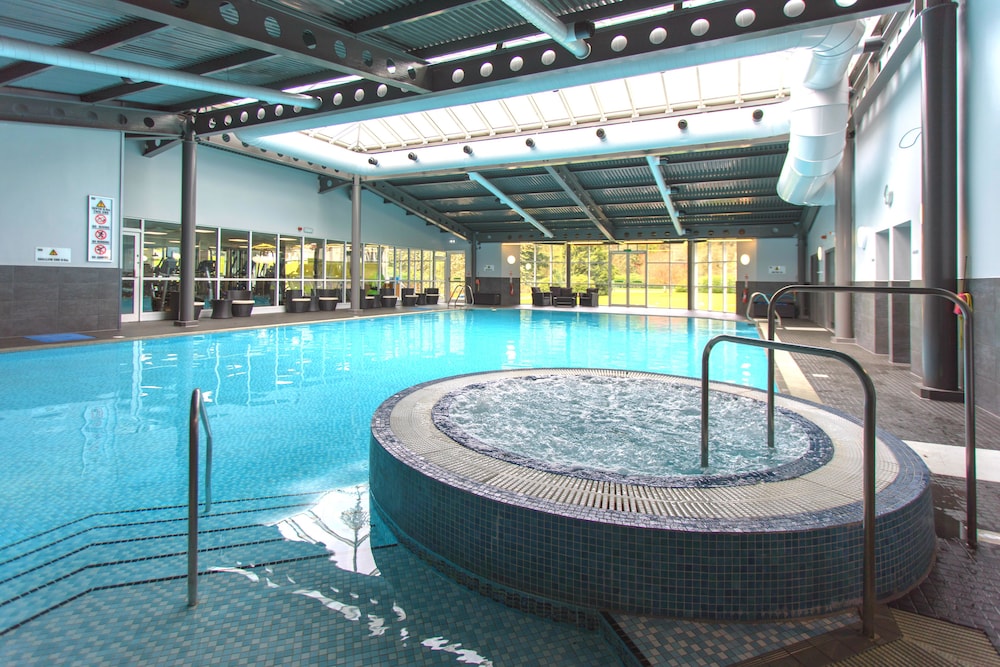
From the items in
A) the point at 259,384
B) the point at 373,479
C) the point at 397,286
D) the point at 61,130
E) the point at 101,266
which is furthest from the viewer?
the point at 397,286

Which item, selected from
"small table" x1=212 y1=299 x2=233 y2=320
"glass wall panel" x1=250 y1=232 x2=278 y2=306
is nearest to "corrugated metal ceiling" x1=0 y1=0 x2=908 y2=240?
"glass wall panel" x1=250 y1=232 x2=278 y2=306

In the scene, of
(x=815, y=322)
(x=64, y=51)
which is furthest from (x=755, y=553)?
(x=815, y=322)

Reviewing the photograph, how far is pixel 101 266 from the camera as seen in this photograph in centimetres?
991

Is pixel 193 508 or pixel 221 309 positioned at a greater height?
pixel 221 309

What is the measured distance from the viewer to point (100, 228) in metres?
9.80

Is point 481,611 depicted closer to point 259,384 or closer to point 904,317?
point 259,384

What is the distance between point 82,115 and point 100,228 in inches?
75.1

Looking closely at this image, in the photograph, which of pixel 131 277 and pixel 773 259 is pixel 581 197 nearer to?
pixel 773 259

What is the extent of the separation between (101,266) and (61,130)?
2333 millimetres

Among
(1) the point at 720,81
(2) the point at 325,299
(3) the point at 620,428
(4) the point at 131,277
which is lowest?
(3) the point at 620,428

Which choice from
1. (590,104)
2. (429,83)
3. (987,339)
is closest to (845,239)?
(987,339)

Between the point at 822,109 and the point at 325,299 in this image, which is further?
the point at 325,299

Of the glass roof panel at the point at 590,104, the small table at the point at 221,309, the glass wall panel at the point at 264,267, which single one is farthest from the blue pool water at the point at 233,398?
the glass roof panel at the point at 590,104

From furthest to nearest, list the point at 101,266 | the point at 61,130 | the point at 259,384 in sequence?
1. the point at 101,266
2. the point at 61,130
3. the point at 259,384
